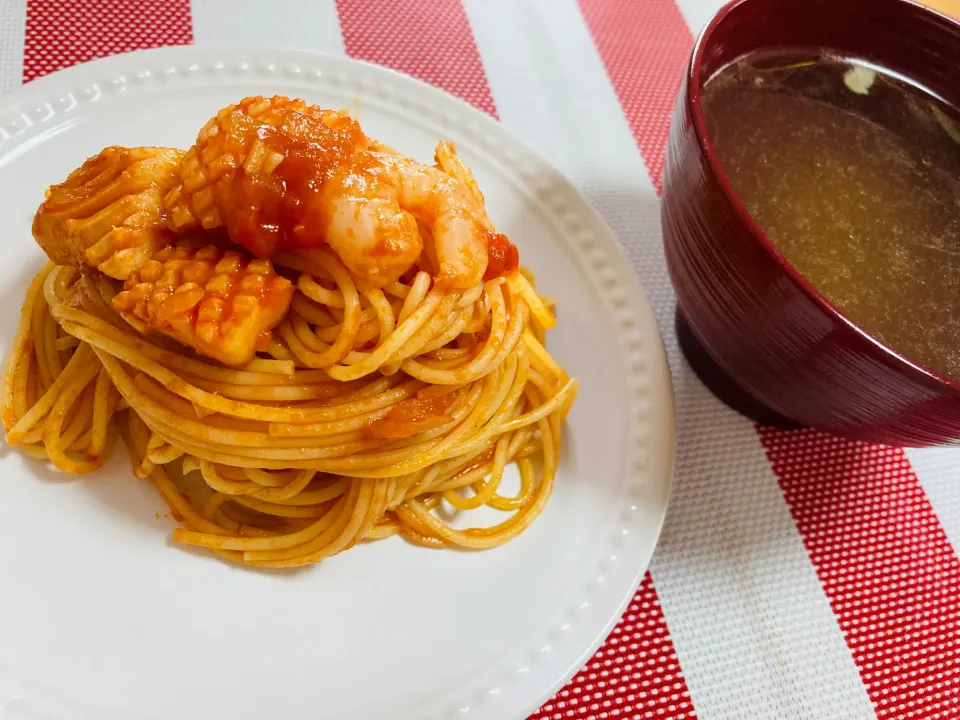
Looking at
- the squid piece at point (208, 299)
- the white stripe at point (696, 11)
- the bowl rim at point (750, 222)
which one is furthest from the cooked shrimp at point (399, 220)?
the white stripe at point (696, 11)

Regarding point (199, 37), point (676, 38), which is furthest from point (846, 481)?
point (199, 37)

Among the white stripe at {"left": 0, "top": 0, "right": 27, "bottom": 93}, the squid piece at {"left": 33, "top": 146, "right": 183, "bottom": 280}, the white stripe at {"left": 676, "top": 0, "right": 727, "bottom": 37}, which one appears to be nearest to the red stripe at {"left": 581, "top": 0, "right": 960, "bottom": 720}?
the squid piece at {"left": 33, "top": 146, "right": 183, "bottom": 280}

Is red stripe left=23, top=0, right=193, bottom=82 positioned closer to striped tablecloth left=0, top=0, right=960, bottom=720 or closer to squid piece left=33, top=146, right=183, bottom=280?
striped tablecloth left=0, top=0, right=960, bottom=720

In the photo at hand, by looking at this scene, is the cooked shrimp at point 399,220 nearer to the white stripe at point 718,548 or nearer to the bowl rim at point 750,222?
the bowl rim at point 750,222

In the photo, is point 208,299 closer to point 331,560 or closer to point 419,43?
point 331,560

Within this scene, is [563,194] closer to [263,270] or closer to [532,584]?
[263,270]

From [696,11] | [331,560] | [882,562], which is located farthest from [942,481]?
[696,11]
